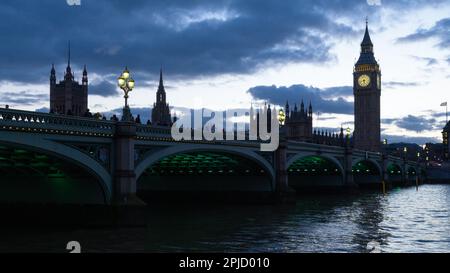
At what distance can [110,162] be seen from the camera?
30672 millimetres

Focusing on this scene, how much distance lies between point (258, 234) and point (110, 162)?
29.0 feet

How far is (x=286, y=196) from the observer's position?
5275cm

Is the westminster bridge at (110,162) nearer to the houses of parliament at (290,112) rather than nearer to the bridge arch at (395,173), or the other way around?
the bridge arch at (395,173)

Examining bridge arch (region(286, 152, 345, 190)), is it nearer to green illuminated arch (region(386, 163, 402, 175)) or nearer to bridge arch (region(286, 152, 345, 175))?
bridge arch (region(286, 152, 345, 175))

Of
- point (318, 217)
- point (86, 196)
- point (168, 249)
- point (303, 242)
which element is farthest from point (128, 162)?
point (318, 217)

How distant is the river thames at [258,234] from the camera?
85.2 feet

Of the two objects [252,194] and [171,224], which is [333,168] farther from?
[171,224]

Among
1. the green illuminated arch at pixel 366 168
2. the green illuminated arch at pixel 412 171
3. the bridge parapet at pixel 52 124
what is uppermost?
the bridge parapet at pixel 52 124

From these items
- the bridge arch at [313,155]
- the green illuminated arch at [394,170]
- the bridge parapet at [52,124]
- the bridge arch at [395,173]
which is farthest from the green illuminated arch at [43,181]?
the green illuminated arch at [394,170]

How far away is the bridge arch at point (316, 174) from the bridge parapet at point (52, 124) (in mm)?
43123

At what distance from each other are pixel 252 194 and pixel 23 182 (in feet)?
78.8

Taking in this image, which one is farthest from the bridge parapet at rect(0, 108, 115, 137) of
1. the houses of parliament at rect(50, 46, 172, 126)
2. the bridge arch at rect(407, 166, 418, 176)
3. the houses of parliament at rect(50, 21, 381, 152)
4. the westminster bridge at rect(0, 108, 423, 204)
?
the houses of parliament at rect(50, 46, 172, 126)

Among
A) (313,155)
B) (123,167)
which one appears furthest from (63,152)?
(313,155)

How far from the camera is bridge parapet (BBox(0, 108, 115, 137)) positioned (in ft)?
81.7
